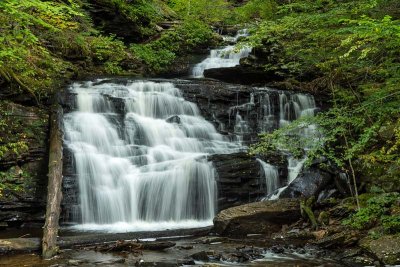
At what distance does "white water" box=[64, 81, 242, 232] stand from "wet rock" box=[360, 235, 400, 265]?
13.3 feet

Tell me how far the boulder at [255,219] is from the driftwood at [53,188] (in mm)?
3276

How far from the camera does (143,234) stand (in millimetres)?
8359

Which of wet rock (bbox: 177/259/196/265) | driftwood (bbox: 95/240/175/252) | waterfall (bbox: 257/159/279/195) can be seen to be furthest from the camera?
waterfall (bbox: 257/159/279/195)

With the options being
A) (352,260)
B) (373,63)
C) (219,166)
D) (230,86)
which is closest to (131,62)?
(230,86)

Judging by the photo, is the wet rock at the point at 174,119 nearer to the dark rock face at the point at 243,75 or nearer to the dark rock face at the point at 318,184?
the dark rock face at the point at 318,184

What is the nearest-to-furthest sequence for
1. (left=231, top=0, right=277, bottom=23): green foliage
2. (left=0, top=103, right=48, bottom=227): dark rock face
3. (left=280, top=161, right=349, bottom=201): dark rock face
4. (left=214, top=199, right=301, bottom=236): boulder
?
(left=214, top=199, right=301, bottom=236): boulder < (left=0, top=103, right=48, bottom=227): dark rock face < (left=280, top=161, right=349, bottom=201): dark rock face < (left=231, top=0, right=277, bottom=23): green foliage

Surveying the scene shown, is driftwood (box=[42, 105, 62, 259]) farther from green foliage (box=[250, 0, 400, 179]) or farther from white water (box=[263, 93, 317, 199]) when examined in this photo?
white water (box=[263, 93, 317, 199])

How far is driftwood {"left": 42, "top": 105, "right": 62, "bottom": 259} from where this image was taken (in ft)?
23.4

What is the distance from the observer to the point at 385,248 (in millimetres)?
6719

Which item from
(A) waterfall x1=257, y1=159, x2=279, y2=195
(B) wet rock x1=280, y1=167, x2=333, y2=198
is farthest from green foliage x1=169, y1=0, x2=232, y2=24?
(B) wet rock x1=280, y1=167, x2=333, y2=198

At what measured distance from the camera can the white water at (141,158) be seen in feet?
32.7

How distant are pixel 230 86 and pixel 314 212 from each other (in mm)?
6561

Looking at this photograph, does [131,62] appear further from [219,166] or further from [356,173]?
[356,173]

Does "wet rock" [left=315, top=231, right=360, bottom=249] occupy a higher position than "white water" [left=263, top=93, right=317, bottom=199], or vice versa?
"white water" [left=263, top=93, right=317, bottom=199]
